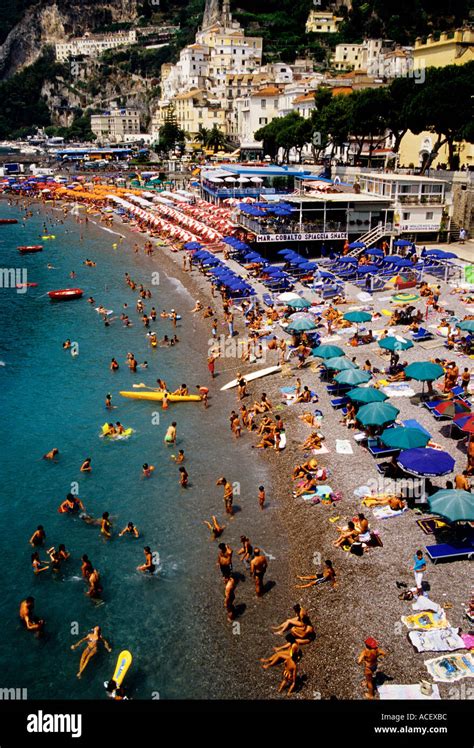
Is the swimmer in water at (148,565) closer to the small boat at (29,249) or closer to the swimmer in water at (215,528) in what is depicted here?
the swimmer in water at (215,528)

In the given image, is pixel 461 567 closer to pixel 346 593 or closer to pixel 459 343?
pixel 346 593

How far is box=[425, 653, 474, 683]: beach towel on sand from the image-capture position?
10125 mm

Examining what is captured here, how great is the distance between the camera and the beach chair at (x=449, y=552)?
12.9 m

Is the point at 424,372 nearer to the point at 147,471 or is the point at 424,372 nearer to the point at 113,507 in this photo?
the point at 147,471

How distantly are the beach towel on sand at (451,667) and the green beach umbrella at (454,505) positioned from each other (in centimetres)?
277

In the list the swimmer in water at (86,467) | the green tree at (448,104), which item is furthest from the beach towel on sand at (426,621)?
the green tree at (448,104)

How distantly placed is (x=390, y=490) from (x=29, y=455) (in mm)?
12580

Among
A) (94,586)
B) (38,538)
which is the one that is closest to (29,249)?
(38,538)

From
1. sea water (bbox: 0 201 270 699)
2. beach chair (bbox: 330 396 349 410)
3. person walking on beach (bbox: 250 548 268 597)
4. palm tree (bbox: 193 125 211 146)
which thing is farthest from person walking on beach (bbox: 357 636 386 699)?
palm tree (bbox: 193 125 211 146)

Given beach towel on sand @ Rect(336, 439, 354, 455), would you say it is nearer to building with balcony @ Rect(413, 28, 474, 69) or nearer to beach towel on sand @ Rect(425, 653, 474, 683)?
beach towel on sand @ Rect(425, 653, 474, 683)

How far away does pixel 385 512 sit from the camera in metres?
15.0
